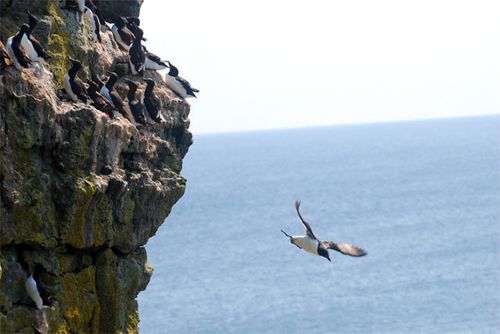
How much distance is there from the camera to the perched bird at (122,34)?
14.9 meters

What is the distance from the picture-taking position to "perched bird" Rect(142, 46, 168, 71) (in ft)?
50.5

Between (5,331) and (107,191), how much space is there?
6.88ft

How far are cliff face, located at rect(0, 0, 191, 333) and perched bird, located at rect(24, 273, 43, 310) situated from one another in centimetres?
6

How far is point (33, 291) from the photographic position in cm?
1102

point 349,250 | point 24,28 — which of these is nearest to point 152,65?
point 24,28

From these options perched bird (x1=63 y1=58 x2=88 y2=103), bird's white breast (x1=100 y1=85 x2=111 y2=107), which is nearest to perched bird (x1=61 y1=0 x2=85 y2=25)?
bird's white breast (x1=100 y1=85 x2=111 y2=107)

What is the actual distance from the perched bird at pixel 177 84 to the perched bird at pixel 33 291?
5.13m

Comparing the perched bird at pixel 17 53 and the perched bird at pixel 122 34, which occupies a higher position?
the perched bird at pixel 122 34

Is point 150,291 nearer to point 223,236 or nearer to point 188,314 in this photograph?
point 188,314

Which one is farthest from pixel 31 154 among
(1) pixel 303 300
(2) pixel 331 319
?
(1) pixel 303 300

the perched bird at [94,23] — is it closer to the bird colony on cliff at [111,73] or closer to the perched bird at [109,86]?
the bird colony on cliff at [111,73]

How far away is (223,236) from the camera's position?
74188mm

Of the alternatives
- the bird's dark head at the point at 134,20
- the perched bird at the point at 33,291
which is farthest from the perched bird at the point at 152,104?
the perched bird at the point at 33,291

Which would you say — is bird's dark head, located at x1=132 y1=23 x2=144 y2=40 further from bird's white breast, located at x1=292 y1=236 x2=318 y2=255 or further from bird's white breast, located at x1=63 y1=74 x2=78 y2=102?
bird's white breast, located at x1=292 y1=236 x2=318 y2=255
